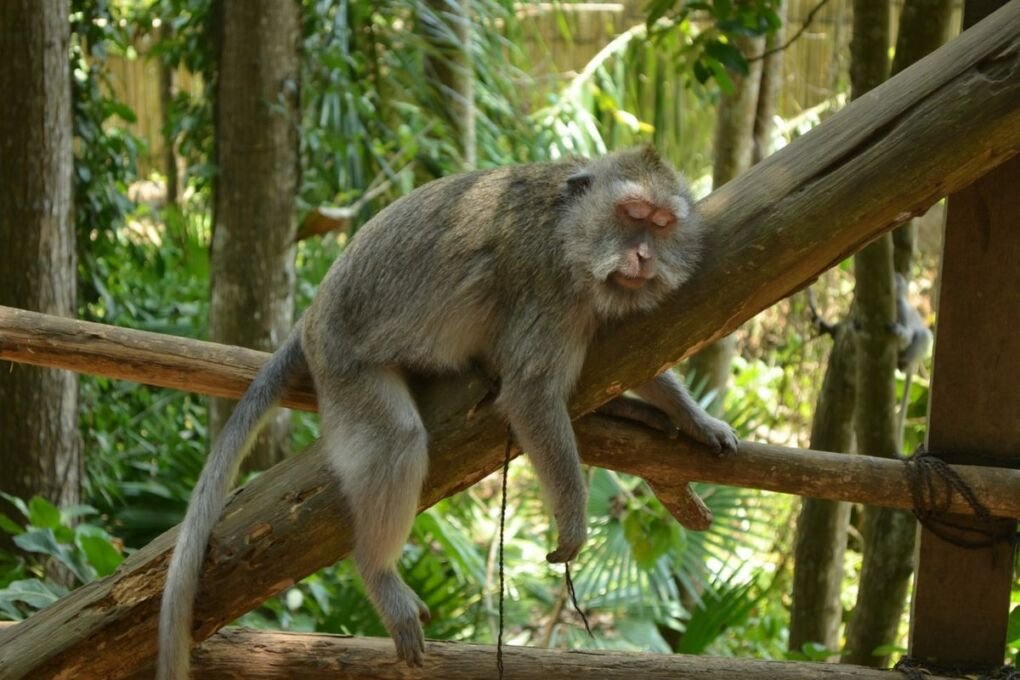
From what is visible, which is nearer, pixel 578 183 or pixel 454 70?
pixel 578 183

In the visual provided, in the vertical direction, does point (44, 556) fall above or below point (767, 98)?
below

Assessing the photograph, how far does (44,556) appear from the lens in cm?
459

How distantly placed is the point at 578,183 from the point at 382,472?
0.97 meters

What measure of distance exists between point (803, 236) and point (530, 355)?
754 mm

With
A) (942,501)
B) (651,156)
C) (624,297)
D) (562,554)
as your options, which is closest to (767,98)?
(651,156)

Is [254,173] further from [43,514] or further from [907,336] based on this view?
[907,336]

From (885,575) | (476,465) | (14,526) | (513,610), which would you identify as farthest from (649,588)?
(14,526)

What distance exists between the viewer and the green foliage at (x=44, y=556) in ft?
12.8

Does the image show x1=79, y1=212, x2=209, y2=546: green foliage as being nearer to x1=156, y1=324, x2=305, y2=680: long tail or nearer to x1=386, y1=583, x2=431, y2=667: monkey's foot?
x1=156, y1=324, x2=305, y2=680: long tail

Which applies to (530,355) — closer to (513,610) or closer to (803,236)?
(803,236)

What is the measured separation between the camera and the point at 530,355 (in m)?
2.80

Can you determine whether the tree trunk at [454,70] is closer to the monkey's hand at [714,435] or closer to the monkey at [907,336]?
the monkey at [907,336]

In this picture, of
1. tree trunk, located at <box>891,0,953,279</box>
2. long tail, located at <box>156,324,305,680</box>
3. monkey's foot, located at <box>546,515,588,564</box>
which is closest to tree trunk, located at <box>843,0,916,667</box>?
tree trunk, located at <box>891,0,953,279</box>

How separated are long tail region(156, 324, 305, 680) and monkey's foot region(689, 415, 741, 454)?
1.24m
